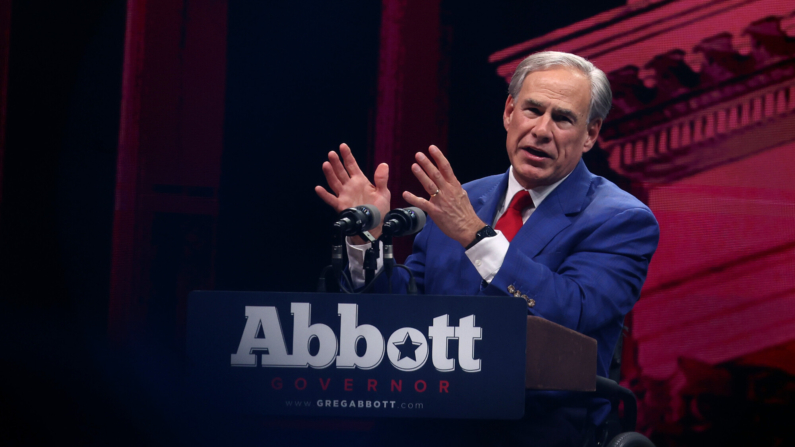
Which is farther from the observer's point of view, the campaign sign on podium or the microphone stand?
the microphone stand

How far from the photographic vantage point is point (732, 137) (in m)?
2.54

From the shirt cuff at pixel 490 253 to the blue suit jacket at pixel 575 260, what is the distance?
14 millimetres

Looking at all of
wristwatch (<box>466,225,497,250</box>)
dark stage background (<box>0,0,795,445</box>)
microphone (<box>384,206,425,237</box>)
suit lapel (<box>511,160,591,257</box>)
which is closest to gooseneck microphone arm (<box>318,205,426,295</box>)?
microphone (<box>384,206,425,237</box>)

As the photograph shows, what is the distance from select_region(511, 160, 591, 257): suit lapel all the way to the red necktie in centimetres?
6

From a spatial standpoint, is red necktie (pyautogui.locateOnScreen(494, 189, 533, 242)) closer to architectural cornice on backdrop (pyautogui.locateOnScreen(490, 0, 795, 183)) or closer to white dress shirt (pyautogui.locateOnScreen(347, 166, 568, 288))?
white dress shirt (pyautogui.locateOnScreen(347, 166, 568, 288))

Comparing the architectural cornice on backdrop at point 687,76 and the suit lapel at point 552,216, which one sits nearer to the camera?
the suit lapel at point 552,216

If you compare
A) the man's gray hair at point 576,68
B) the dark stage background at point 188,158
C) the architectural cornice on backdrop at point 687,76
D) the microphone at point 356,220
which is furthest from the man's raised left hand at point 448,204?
the architectural cornice on backdrop at point 687,76

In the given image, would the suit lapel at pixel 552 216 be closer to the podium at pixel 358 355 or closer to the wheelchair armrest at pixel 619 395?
the wheelchair armrest at pixel 619 395

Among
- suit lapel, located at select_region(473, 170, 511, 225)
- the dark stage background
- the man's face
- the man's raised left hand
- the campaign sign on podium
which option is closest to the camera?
the campaign sign on podium

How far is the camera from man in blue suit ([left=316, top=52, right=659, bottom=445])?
136 centimetres

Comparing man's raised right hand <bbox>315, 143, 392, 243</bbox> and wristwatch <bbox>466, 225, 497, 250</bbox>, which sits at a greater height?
man's raised right hand <bbox>315, 143, 392, 243</bbox>

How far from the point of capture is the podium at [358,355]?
1046mm

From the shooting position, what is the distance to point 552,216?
1656mm

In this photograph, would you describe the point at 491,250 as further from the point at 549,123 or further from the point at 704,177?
the point at 704,177
